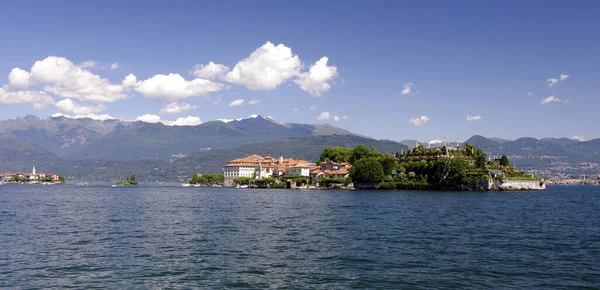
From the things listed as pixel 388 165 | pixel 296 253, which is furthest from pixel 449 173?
pixel 296 253

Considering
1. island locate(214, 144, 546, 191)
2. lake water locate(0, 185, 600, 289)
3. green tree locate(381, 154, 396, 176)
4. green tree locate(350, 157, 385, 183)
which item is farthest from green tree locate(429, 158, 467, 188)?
lake water locate(0, 185, 600, 289)

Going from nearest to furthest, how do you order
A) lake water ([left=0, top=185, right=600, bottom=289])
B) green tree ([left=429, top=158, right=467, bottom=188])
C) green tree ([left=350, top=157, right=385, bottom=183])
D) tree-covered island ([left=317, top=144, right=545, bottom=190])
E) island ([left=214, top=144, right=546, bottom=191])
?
lake water ([left=0, top=185, right=600, bottom=289]) → green tree ([left=429, top=158, right=467, bottom=188]) → tree-covered island ([left=317, top=144, right=545, bottom=190]) → island ([left=214, top=144, right=546, bottom=191]) → green tree ([left=350, top=157, right=385, bottom=183])

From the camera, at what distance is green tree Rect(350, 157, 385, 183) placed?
164 m

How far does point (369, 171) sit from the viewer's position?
164 meters

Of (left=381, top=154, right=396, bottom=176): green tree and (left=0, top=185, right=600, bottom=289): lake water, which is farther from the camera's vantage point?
(left=381, top=154, right=396, bottom=176): green tree

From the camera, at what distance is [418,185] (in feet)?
514

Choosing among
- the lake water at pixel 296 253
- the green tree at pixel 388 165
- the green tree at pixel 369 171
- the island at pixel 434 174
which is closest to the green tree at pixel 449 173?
the island at pixel 434 174

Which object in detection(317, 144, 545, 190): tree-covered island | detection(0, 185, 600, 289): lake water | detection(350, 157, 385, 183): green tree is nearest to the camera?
detection(0, 185, 600, 289): lake water

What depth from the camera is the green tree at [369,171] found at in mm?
164250

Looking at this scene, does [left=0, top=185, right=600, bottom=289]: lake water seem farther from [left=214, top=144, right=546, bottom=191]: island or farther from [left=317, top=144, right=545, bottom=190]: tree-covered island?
[left=214, top=144, right=546, bottom=191]: island

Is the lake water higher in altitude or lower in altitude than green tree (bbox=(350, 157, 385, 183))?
lower

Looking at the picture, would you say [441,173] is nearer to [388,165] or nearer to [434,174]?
[434,174]

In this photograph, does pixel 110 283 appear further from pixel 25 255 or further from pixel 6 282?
pixel 25 255

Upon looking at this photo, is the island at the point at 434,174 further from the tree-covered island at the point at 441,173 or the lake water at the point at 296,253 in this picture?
the lake water at the point at 296,253
